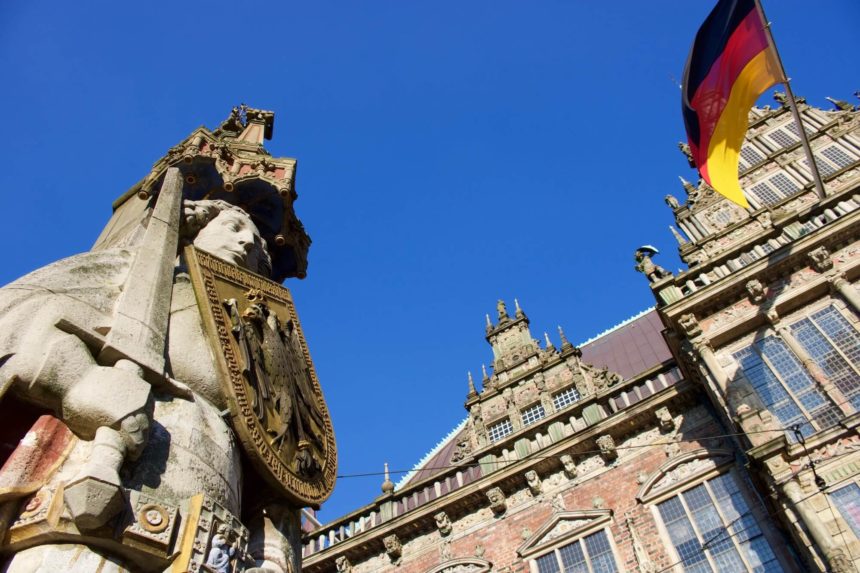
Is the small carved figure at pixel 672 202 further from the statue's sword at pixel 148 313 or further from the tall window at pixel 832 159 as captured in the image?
the statue's sword at pixel 148 313

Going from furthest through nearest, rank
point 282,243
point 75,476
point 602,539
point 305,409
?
point 602,539 → point 282,243 → point 305,409 → point 75,476

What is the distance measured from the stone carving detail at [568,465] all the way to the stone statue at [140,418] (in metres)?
9.73

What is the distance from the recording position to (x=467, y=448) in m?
17.4

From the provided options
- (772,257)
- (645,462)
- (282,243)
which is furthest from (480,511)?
(282,243)

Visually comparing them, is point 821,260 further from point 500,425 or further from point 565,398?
point 500,425

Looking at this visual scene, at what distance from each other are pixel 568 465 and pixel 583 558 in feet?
6.48

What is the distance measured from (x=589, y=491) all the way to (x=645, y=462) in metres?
1.34

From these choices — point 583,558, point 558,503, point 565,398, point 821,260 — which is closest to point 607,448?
point 558,503

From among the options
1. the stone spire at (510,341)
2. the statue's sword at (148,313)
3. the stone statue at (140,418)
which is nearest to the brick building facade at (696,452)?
the stone spire at (510,341)

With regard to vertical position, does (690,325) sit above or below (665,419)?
above

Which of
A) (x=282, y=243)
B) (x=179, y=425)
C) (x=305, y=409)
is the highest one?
(x=282, y=243)

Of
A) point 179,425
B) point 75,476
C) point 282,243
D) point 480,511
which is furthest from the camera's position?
point 480,511

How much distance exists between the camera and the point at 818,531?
8.80 meters

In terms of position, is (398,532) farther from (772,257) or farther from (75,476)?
(75,476)
